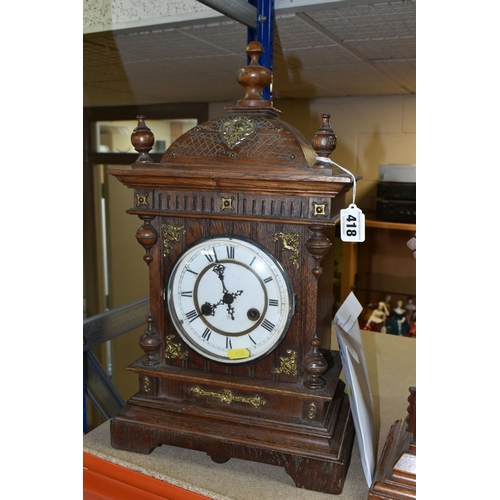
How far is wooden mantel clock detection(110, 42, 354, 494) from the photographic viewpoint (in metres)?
0.86

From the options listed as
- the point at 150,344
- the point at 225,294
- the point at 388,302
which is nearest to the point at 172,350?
the point at 150,344

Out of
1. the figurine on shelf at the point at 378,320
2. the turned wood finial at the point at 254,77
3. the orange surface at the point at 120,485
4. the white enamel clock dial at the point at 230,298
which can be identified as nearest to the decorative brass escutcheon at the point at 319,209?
the white enamel clock dial at the point at 230,298

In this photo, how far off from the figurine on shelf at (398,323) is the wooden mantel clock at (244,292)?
6.41 feet

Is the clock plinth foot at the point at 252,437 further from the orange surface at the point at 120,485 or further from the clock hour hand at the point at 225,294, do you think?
the clock hour hand at the point at 225,294

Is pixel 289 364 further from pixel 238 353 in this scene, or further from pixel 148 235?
pixel 148 235

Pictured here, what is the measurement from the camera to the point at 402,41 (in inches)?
69.3

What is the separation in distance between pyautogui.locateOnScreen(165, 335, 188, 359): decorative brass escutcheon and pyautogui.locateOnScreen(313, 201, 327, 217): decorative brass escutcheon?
0.36 m

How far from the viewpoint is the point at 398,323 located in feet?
9.30

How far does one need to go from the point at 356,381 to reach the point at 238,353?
0.67 ft

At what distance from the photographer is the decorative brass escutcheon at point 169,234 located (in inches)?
37.1

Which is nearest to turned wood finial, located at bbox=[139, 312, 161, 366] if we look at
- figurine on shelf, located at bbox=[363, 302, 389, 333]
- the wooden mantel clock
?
the wooden mantel clock
